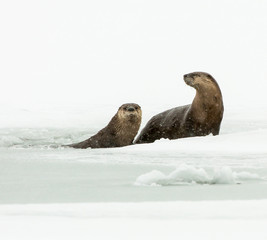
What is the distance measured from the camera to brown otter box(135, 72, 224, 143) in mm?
9523

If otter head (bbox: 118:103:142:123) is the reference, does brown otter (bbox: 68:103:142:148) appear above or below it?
below

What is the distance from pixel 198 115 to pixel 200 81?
558 mm

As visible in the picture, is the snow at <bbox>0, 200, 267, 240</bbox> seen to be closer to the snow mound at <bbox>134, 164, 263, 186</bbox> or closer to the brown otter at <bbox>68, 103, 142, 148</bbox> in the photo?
the snow mound at <bbox>134, 164, 263, 186</bbox>

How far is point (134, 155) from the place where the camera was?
704cm

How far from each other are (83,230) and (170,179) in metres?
1.51

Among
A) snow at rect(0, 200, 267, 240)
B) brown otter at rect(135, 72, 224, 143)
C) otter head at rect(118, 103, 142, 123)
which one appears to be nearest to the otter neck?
brown otter at rect(135, 72, 224, 143)

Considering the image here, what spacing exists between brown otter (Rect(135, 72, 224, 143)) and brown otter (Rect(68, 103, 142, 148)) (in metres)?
0.33

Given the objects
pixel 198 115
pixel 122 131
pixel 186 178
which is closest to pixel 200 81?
pixel 198 115

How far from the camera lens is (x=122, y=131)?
10164mm

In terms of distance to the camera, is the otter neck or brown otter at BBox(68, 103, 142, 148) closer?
the otter neck

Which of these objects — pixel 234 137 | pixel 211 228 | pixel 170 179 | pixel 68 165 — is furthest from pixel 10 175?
pixel 234 137

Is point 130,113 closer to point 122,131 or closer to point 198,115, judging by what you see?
point 122,131

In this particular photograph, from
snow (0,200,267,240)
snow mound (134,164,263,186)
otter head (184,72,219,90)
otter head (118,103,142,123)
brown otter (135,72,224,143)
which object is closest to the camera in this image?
snow (0,200,267,240)

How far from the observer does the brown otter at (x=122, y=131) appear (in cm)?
1010
